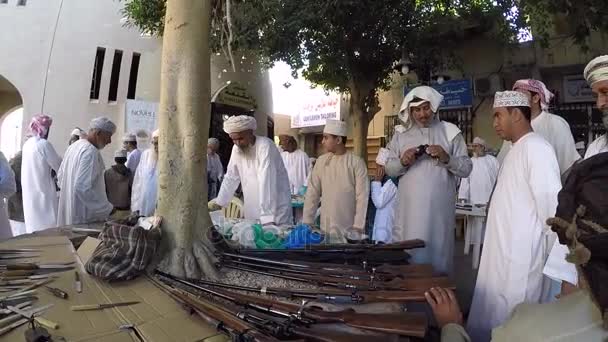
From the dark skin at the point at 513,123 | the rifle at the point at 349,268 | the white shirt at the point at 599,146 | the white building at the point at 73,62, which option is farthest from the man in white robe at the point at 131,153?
the white shirt at the point at 599,146

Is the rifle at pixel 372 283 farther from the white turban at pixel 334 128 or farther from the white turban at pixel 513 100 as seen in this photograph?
the white turban at pixel 334 128

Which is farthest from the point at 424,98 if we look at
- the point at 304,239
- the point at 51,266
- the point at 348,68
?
the point at 348,68

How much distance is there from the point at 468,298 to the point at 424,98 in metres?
2.04

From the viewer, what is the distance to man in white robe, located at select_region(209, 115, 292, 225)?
3.51 m

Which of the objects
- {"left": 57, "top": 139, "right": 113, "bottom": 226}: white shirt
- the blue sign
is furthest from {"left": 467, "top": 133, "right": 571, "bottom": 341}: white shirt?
the blue sign

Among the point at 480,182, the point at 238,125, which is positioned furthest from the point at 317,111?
the point at 238,125

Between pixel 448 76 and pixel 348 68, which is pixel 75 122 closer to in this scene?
pixel 348 68

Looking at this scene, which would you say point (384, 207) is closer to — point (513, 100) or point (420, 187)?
point (420, 187)

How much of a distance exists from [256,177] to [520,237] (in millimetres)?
2135

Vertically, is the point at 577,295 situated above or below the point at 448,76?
below

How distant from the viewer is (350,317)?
5.28 ft

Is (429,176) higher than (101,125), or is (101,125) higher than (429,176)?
(101,125)

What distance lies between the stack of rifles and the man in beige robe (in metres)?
1.31

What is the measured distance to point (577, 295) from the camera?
1.06 m
